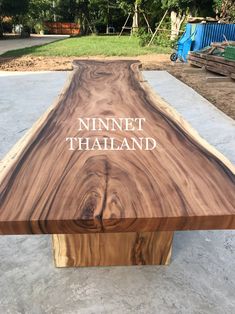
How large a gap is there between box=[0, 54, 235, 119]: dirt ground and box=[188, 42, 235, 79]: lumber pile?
0.14 meters

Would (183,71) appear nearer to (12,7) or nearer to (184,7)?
(184,7)

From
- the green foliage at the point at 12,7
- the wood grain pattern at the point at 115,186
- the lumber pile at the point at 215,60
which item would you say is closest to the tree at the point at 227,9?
the lumber pile at the point at 215,60

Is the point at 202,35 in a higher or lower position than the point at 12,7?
lower

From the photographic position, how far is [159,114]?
178cm

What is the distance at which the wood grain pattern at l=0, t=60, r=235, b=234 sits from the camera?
2.82ft

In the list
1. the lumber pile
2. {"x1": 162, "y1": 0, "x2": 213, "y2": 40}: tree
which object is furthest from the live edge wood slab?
{"x1": 162, "y1": 0, "x2": 213, "y2": 40}: tree

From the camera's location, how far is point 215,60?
621 centimetres

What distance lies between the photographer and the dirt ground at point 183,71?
4584 millimetres

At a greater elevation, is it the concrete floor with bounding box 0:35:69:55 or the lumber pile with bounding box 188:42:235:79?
the lumber pile with bounding box 188:42:235:79

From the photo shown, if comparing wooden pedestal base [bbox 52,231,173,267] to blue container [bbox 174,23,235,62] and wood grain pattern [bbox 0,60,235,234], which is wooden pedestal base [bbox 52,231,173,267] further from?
blue container [bbox 174,23,235,62]

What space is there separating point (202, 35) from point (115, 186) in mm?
7590

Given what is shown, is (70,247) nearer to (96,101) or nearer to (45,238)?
(45,238)

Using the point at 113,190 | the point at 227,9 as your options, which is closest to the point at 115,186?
the point at 113,190

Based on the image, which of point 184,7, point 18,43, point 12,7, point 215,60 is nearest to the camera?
point 215,60
